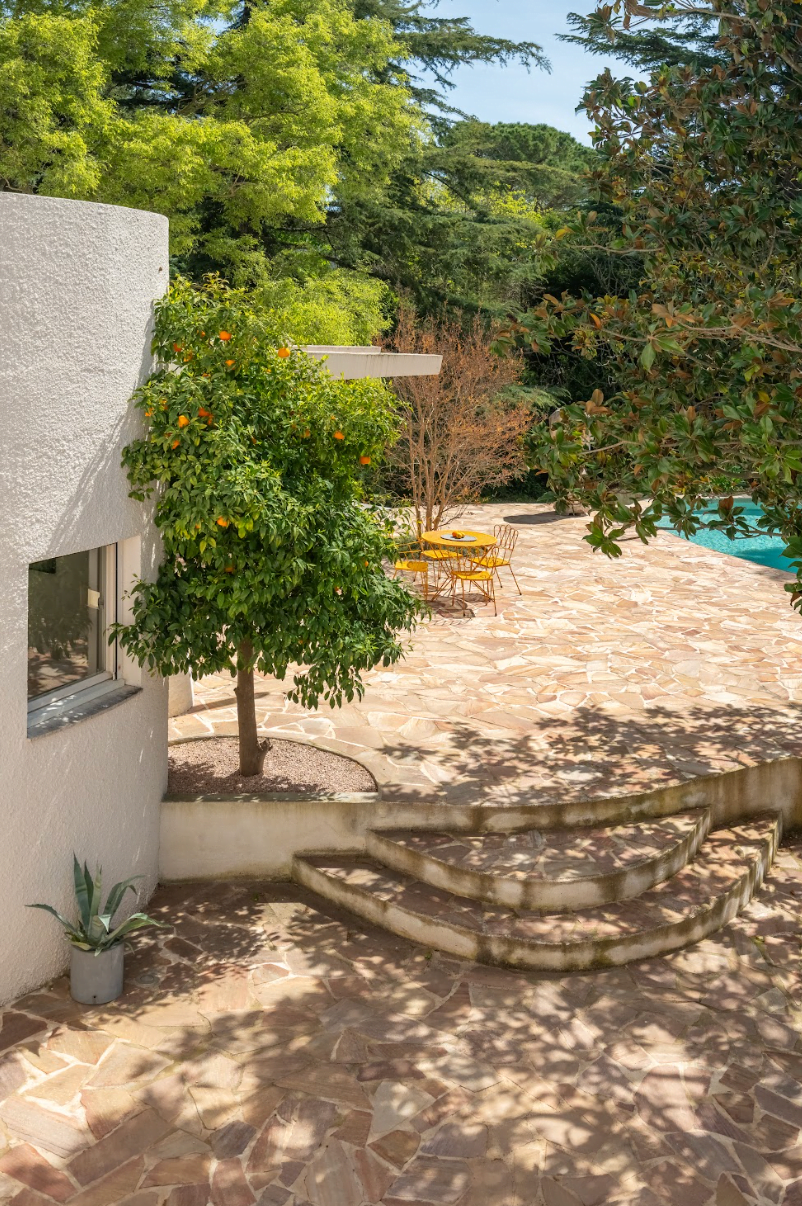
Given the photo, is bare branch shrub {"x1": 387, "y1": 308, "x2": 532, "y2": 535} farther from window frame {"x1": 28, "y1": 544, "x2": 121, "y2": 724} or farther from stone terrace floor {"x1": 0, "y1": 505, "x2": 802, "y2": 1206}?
window frame {"x1": 28, "y1": 544, "x2": 121, "y2": 724}

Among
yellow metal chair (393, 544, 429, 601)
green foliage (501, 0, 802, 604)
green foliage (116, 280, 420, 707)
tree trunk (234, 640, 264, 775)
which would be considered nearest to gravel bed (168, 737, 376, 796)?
tree trunk (234, 640, 264, 775)

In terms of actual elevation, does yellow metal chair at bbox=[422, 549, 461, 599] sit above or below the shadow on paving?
above

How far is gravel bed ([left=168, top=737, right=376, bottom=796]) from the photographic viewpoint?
9.45 meters

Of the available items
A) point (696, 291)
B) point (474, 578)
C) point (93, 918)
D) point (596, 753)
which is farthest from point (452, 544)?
point (93, 918)

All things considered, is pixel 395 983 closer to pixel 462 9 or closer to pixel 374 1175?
pixel 374 1175

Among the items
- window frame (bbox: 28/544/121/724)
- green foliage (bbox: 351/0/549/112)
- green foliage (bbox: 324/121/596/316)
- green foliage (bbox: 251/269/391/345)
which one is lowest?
window frame (bbox: 28/544/121/724)

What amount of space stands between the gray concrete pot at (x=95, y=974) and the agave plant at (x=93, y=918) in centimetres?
5

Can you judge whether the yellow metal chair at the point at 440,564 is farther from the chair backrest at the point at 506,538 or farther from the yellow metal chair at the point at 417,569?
the chair backrest at the point at 506,538

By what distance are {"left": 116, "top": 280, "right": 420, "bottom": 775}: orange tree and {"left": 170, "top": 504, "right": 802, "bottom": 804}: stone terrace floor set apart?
1.96 metres

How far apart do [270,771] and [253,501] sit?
3230 millimetres

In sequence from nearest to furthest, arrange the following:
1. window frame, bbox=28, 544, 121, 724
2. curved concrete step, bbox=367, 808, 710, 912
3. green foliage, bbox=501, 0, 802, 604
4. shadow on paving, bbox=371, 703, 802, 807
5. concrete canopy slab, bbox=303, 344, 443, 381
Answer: green foliage, bbox=501, 0, 802, 604 → window frame, bbox=28, 544, 121, 724 → curved concrete step, bbox=367, 808, 710, 912 → shadow on paving, bbox=371, 703, 802, 807 → concrete canopy slab, bbox=303, 344, 443, 381

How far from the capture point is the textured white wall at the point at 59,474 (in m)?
6.77

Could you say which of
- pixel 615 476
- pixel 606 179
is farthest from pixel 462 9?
pixel 615 476

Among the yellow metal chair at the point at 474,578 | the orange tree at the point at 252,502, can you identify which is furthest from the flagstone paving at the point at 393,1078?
the yellow metal chair at the point at 474,578
